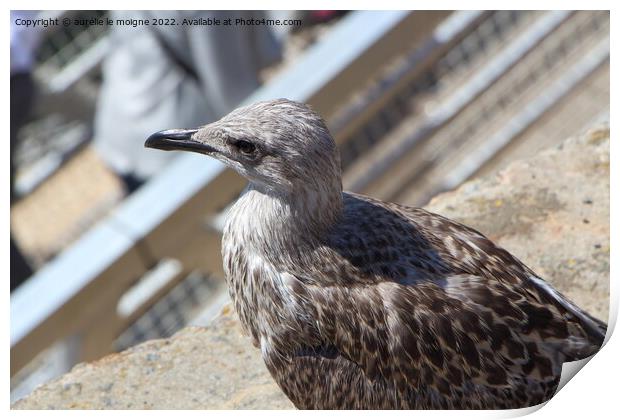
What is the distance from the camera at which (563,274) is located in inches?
122

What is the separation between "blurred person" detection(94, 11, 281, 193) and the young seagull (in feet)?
2.49

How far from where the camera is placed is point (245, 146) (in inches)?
91.8

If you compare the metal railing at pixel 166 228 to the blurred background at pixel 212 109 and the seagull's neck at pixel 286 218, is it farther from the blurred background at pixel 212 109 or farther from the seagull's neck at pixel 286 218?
the seagull's neck at pixel 286 218

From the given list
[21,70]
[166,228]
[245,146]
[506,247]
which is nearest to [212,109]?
[166,228]

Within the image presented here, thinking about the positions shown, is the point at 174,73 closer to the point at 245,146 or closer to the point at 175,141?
the point at 175,141

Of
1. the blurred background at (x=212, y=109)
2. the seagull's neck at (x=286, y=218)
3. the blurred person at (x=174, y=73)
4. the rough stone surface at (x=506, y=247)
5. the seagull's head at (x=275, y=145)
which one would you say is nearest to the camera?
the seagull's head at (x=275, y=145)

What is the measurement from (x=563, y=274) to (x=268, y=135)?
1236mm

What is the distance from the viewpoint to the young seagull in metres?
2.45

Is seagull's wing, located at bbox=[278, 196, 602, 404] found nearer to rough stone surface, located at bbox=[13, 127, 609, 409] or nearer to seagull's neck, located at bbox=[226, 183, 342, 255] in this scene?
seagull's neck, located at bbox=[226, 183, 342, 255]

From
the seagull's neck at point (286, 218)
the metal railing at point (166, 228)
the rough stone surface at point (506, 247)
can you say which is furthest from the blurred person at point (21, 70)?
the seagull's neck at point (286, 218)

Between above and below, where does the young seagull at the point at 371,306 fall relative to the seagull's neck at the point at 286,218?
below

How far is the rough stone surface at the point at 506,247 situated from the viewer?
9.74 ft

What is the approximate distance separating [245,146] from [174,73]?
49.9 inches

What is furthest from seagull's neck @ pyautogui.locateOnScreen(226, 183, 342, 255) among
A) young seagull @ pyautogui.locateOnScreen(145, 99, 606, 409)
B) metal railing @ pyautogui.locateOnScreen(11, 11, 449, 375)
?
metal railing @ pyautogui.locateOnScreen(11, 11, 449, 375)
